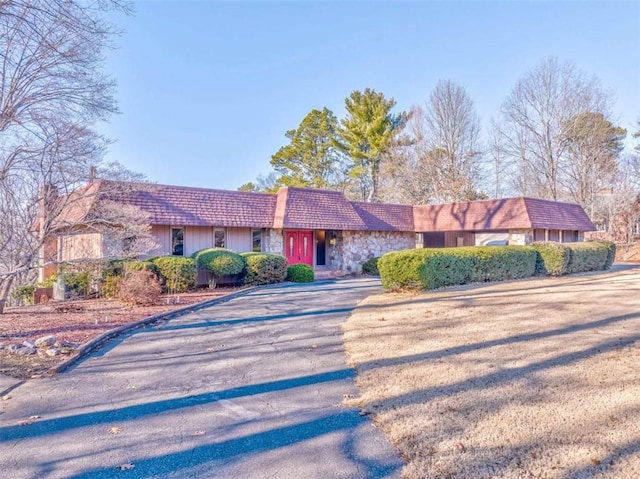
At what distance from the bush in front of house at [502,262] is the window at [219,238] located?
10.1 m

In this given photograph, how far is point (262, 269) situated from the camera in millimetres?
15773

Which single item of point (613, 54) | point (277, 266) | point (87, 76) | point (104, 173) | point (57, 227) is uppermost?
point (613, 54)

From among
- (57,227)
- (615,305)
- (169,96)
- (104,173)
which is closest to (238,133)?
(169,96)

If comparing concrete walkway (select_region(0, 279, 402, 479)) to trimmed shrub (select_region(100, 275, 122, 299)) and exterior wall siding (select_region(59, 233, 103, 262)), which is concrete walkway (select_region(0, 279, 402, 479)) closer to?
trimmed shrub (select_region(100, 275, 122, 299))

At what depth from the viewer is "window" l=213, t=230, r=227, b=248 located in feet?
57.9

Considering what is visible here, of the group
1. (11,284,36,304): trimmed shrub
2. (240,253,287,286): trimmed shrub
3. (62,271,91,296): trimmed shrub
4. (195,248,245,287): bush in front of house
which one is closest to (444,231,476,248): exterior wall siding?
(240,253,287,286): trimmed shrub

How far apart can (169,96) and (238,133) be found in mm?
14259

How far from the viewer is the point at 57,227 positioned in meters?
9.59

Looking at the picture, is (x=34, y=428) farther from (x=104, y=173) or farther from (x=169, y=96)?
(x=169, y=96)

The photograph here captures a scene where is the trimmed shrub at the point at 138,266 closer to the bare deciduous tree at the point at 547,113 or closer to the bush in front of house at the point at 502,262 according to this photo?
the bush in front of house at the point at 502,262

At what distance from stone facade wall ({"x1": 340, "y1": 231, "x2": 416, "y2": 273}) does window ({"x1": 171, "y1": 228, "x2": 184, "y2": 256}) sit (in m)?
7.96

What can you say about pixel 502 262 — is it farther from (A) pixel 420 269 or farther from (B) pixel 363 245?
(B) pixel 363 245

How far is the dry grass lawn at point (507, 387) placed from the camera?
10.4 feet

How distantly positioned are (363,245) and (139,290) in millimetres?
13219
